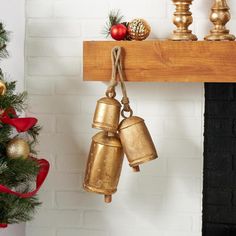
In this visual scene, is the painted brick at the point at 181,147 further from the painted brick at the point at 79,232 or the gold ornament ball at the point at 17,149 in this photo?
the gold ornament ball at the point at 17,149

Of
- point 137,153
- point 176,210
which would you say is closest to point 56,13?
point 137,153

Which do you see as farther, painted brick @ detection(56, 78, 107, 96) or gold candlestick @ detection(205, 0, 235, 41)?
painted brick @ detection(56, 78, 107, 96)

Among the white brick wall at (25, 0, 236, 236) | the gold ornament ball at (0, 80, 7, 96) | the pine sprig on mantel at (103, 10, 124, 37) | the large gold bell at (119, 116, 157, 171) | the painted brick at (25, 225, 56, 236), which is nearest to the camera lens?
the gold ornament ball at (0, 80, 7, 96)

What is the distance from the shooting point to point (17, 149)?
1501 millimetres

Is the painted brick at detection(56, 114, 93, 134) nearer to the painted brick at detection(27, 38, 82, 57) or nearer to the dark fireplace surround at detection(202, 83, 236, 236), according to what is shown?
the painted brick at detection(27, 38, 82, 57)

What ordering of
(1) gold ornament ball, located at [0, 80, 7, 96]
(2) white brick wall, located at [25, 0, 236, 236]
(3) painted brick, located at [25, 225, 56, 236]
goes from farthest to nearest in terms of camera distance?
(3) painted brick, located at [25, 225, 56, 236] < (2) white brick wall, located at [25, 0, 236, 236] < (1) gold ornament ball, located at [0, 80, 7, 96]

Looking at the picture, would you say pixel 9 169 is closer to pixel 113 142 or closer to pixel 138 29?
pixel 113 142

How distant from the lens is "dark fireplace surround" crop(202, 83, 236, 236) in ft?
6.02

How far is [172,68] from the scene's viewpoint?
167 cm

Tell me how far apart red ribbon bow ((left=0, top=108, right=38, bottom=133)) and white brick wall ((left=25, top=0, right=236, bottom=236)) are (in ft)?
1.21

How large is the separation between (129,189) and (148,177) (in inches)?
3.4

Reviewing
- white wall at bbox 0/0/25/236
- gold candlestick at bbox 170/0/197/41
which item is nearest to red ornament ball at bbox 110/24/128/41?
gold candlestick at bbox 170/0/197/41

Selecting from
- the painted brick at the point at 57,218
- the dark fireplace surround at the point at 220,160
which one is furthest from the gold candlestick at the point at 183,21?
the painted brick at the point at 57,218

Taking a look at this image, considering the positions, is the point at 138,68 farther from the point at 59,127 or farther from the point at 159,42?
the point at 59,127
